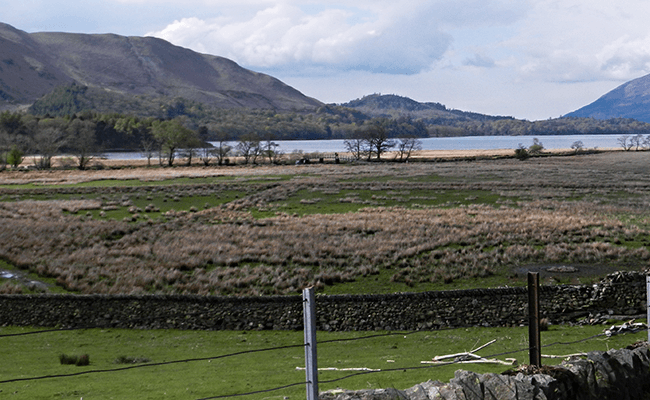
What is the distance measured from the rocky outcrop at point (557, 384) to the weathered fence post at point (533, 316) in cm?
20

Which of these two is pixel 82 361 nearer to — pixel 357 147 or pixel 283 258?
pixel 283 258

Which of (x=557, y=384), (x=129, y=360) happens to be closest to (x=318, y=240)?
(x=129, y=360)

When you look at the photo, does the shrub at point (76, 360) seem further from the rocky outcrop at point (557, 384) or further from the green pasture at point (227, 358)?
the rocky outcrop at point (557, 384)

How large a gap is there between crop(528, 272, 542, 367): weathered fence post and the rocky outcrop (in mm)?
202


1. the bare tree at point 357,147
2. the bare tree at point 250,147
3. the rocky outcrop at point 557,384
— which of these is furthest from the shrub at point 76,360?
the bare tree at point 357,147

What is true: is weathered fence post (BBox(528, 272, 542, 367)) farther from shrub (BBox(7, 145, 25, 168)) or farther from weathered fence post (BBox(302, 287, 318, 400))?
shrub (BBox(7, 145, 25, 168))

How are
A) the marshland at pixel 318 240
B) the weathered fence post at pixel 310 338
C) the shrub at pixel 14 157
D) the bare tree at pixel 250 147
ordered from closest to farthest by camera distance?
the weathered fence post at pixel 310 338, the marshland at pixel 318 240, the shrub at pixel 14 157, the bare tree at pixel 250 147

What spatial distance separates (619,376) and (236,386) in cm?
630

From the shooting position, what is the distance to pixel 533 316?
677 centimetres

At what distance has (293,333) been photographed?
1830 cm

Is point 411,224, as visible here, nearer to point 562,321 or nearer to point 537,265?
point 537,265

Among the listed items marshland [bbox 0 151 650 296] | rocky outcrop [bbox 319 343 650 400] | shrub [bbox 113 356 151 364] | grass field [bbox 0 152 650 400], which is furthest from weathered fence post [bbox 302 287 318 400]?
marshland [bbox 0 151 650 296]

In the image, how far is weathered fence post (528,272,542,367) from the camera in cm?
650

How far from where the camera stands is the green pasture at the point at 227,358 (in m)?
10.2
